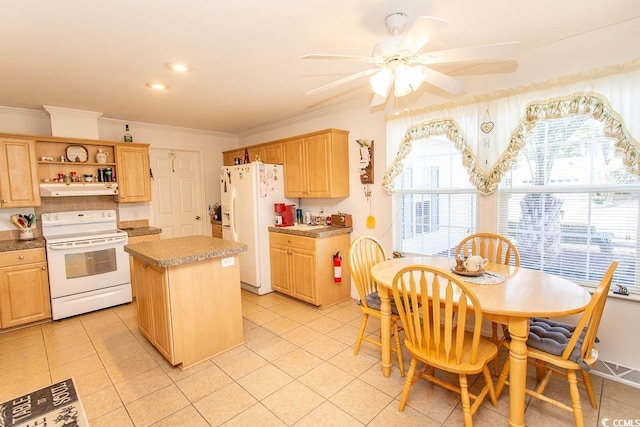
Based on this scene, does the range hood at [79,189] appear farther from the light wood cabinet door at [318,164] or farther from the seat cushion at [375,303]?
the seat cushion at [375,303]

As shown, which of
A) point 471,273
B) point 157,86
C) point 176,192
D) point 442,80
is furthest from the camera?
point 176,192

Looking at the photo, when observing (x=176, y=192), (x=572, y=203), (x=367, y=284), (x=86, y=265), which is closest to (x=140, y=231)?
(x=86, y=265)

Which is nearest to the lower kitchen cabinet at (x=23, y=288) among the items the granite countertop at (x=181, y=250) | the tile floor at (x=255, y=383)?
the tile floor at (x=255, y=383)

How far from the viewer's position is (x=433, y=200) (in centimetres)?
319

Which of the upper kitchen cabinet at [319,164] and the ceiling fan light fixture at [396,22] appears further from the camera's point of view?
the upper kitchen cabinet at [319,164]

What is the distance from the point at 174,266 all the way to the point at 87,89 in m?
2.07

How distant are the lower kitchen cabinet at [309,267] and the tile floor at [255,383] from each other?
1.55ft

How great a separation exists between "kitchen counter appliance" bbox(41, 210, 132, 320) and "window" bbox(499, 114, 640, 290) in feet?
13.7

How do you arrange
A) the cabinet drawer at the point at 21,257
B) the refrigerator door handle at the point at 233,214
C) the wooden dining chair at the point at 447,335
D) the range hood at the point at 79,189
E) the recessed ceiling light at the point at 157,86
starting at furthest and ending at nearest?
the refrigerator door handle at the point at 233,214 < the range hood at the point at 79,189 < the cabinet drawer at the point at 21,257 < the recessed ceiling light at the point at 157,86 < the wooden dining chair at the point at 447,335

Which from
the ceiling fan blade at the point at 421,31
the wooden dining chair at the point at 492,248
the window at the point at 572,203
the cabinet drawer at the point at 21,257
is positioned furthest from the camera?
the cabinet drawer at the point at 21,257

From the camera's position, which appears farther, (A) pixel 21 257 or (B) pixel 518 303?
(A) pixel 21 257

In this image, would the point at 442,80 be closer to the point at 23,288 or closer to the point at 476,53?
the point at 476,53

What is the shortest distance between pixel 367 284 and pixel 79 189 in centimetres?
352

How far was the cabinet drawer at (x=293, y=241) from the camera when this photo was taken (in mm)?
3562
